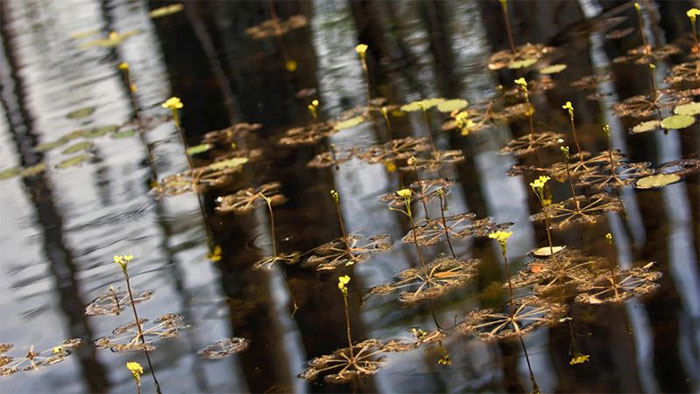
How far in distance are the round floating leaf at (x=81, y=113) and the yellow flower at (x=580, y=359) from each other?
3786 millimetres

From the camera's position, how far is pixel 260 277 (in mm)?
3377

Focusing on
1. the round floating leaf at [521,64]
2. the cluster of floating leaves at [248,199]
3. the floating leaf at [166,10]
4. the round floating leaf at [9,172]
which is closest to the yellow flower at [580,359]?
the cluster of floating leaves at [248,199]

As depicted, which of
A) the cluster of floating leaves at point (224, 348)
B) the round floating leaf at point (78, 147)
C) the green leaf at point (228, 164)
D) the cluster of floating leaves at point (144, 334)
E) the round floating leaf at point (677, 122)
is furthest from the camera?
the round floating leaf at point (78, 147)

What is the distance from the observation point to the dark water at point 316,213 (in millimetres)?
2609

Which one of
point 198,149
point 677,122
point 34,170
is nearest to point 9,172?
point 34,170

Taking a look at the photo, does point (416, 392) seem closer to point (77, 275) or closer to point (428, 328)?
point (428, 328)

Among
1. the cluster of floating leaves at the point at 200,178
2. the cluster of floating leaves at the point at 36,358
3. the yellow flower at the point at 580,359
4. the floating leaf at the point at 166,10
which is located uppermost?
the floating leaf at the point at 166,10

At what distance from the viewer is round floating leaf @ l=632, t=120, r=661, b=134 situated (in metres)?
3.71

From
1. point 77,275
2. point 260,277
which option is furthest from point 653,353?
point 77,275

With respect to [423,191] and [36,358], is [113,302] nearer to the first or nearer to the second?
[36,358]

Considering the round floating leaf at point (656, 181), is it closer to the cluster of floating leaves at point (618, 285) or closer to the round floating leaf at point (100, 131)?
the cluster of floating leaves at point (618, 285)

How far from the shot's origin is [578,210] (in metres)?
3.22

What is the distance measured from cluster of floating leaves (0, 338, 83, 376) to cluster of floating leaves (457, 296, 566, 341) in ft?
3.82

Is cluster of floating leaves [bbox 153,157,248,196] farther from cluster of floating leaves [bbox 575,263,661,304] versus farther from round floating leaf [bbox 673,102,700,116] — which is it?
cluster of floating leaves [bbox 575,263,661,304]
